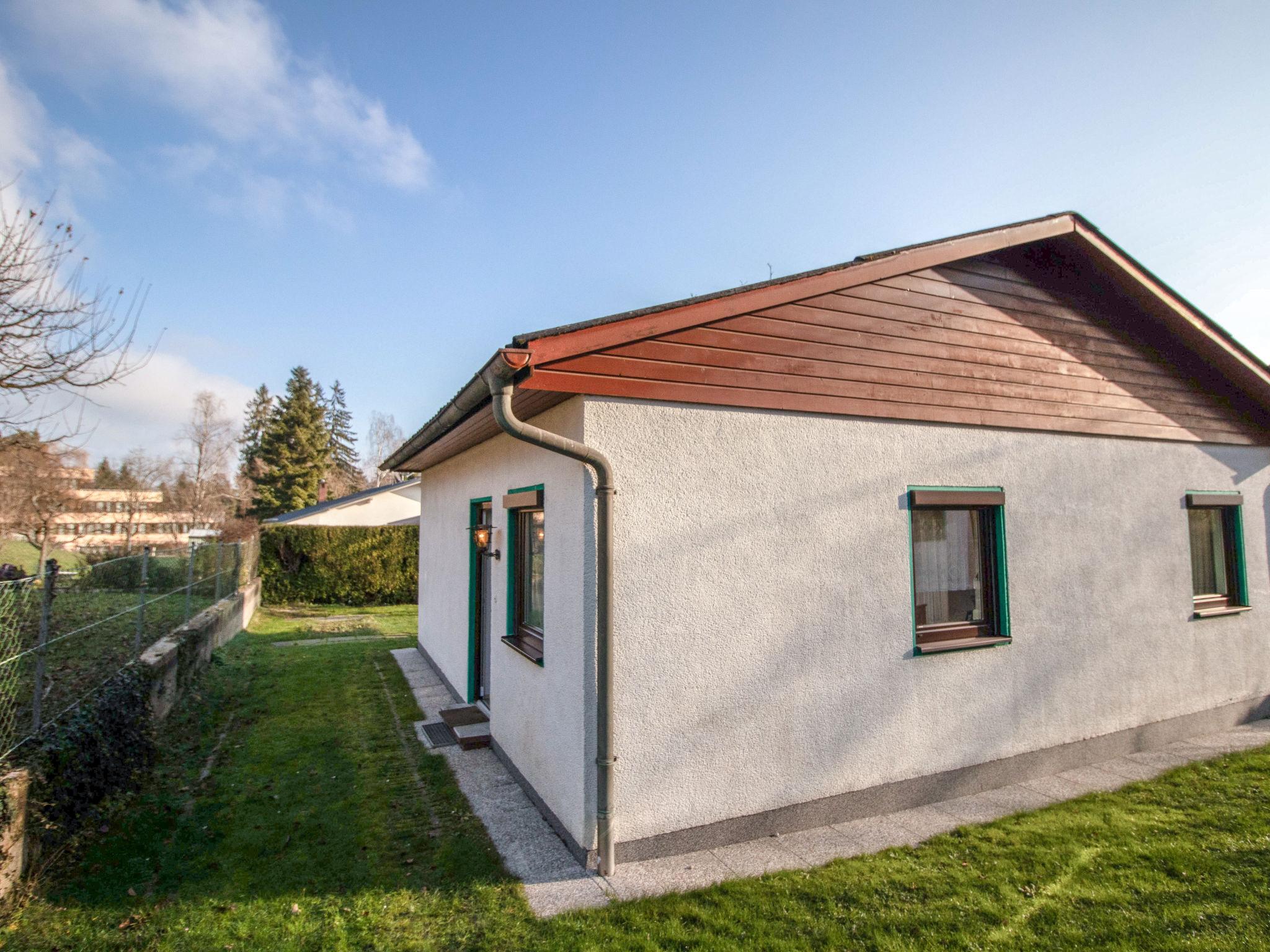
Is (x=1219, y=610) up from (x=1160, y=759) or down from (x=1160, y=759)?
up

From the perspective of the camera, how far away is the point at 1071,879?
12.6 ft

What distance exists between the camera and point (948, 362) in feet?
17.7

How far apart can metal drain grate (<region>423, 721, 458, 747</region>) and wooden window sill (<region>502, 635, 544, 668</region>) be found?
1486 millimetres

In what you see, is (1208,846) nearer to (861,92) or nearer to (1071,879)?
(1071,879)

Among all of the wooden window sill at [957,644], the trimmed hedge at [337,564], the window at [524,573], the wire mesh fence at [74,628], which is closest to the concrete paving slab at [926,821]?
the wooden window sill at [957,644]

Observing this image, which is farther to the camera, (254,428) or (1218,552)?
(254,428)

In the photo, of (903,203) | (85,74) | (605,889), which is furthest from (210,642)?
(903,203)

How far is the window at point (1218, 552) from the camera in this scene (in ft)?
22.6

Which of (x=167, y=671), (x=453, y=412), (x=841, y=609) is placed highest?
(x=453, y=412)

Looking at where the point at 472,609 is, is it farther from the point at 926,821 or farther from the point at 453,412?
the point at 926,821

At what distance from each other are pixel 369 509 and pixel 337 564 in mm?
6902

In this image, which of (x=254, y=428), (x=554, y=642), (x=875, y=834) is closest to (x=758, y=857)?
(x=875, y=834)

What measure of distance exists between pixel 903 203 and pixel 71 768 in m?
8.35

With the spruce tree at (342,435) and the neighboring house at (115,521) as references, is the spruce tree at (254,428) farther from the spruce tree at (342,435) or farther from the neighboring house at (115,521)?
the spruce tree at (342,435)
